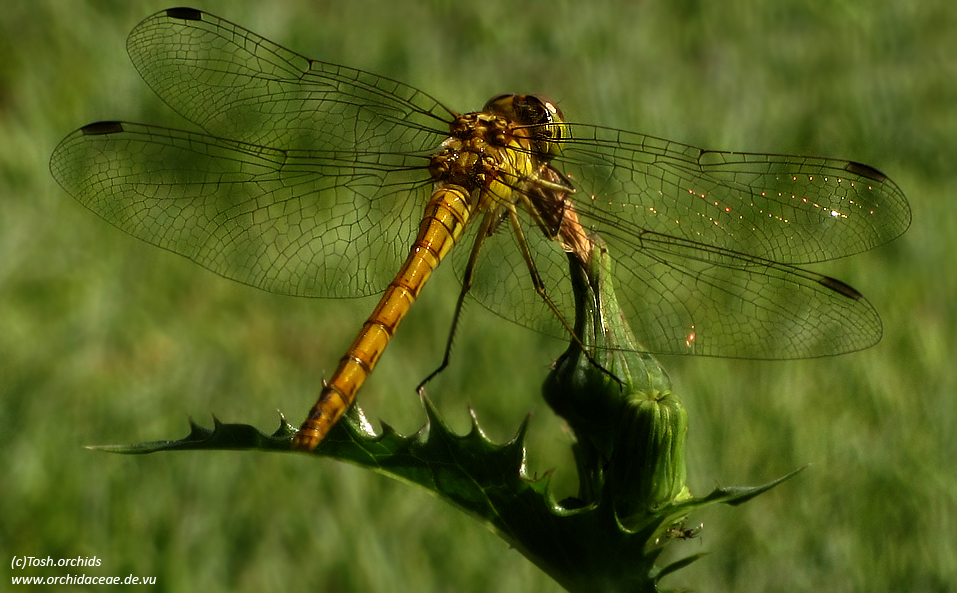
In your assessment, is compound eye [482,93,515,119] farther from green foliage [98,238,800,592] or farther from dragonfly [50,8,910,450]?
green foliage [98,238,800,592]

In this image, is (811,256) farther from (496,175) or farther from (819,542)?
(819,542)

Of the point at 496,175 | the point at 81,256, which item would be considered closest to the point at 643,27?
the point at 81,256

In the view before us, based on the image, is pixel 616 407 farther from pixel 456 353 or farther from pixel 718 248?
pixel 456 353

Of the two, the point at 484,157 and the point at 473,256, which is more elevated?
the point at 484,157

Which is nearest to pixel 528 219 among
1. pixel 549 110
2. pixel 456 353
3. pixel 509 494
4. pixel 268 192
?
pixel 549 110

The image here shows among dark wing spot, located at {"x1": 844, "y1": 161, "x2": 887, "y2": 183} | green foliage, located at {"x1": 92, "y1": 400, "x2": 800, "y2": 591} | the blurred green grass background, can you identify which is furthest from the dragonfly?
the blurred green grass background

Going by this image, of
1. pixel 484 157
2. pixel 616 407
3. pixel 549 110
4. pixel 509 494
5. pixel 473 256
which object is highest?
pixel 549 110
